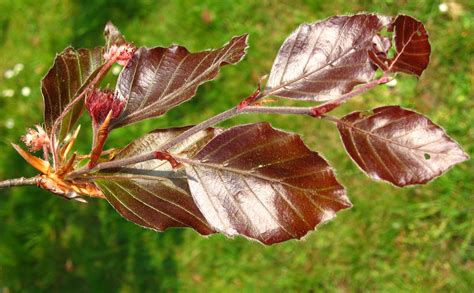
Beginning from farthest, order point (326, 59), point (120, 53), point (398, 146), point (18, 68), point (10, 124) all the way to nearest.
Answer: point (18, 68)
point (10, 124)
point (120, 53)
point (326, 59)
point (398, 146)

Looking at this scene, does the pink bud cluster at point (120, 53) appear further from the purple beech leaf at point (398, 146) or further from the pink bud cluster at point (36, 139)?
the purple beech leaf at point (398, 146)

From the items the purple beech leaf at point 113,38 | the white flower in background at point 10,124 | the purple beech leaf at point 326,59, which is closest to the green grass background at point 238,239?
the white flower in background at point 10,124

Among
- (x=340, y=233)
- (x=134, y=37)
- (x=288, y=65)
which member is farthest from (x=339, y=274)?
(x=288, y=65)

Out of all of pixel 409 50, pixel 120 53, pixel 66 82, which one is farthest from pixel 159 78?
pixel 409 50

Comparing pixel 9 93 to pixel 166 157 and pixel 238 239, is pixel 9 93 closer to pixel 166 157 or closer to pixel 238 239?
pixel 238 239

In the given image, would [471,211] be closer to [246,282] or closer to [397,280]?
[397,280]
